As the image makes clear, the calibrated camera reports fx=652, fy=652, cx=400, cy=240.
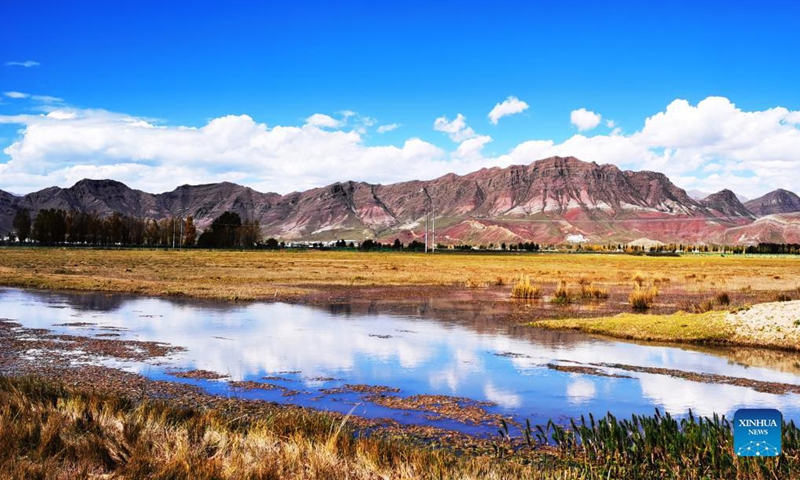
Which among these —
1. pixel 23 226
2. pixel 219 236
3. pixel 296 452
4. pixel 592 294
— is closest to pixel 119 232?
pixel 23 226

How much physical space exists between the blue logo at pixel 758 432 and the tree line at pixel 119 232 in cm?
16469

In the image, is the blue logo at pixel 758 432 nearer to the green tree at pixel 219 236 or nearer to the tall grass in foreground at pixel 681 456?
the tall grass in foreground at pixel 681 456

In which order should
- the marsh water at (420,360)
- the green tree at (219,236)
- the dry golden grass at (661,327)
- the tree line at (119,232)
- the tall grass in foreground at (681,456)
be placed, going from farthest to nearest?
the tree line at (119,232) < the green tree at (219,236) < the dry golden grass at (661,327) < the marsh water at (420,360) < the tall grass in foreground at (681,456)

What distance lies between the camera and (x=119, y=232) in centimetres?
18088

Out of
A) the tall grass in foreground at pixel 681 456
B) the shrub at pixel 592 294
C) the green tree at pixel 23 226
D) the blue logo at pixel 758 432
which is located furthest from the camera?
the green tree at pixel 23 226

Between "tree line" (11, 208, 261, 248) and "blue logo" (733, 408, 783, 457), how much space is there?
165m

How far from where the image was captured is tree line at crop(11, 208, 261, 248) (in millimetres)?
164875

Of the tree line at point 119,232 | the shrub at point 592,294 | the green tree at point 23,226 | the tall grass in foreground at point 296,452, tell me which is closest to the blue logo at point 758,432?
the tall grass in foreground at point 296,452

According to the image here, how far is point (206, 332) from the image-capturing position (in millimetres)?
22625

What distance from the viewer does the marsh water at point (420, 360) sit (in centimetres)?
1319

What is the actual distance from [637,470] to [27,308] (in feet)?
93.8

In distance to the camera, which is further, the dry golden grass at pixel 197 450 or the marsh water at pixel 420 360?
the marsh water at pixel 420 360

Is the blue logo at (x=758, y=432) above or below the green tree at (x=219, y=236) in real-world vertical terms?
below

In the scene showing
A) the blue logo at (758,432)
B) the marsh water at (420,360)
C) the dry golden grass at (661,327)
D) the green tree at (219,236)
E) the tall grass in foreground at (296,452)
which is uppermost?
the green tree at (219,236)
